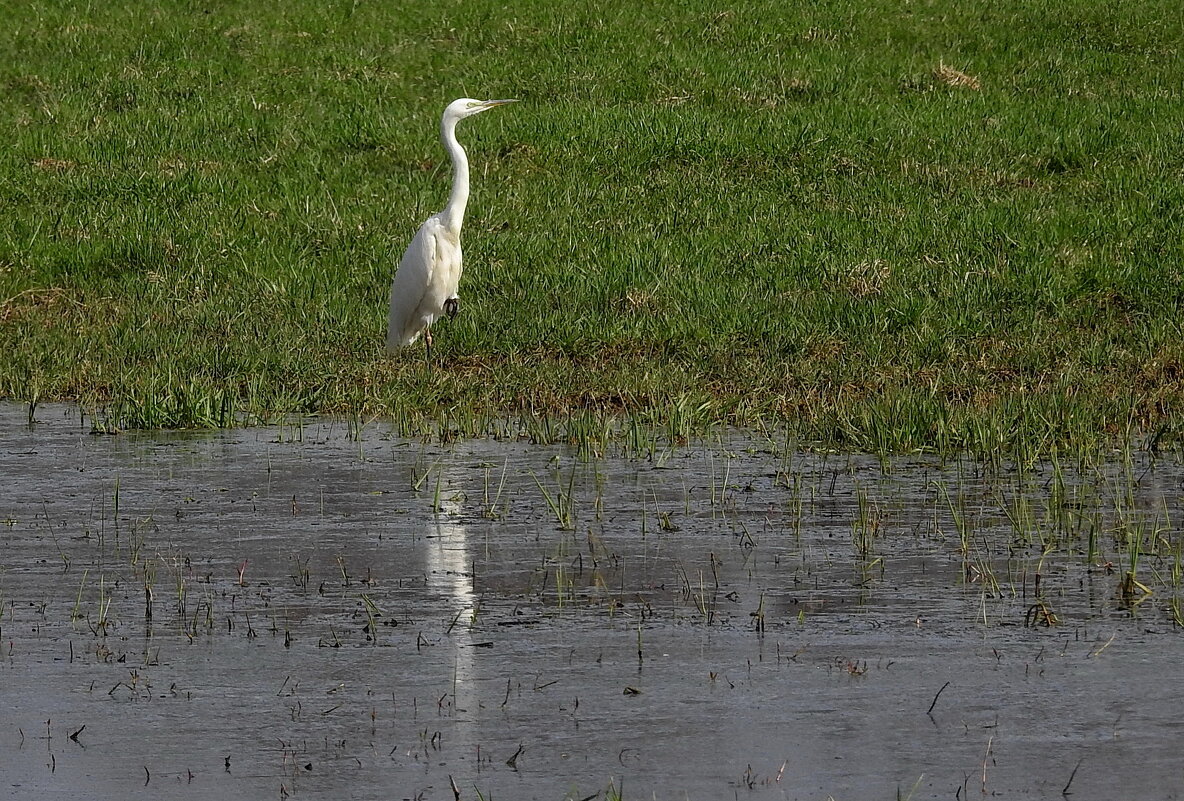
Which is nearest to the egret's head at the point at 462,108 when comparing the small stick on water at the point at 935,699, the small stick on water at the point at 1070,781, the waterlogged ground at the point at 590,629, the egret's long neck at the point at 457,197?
the egret's long neck at the point at 457,197

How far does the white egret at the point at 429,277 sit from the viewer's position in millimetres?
12602

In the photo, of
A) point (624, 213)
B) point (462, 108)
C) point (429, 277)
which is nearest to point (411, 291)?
point (429, 277)

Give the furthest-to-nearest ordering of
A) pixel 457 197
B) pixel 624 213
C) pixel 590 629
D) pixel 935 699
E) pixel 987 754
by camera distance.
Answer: pixel 624 213 < pixel 457 197 < pixel 590 629 < pixel 935 699 < pixel 987 754

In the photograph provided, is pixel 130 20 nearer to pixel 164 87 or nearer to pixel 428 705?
pixel 164 87

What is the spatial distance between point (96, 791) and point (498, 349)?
7684 millimetres

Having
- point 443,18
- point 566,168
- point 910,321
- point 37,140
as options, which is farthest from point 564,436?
point 443,18

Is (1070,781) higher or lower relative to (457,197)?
lower

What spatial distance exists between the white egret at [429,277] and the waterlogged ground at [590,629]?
3.89 m

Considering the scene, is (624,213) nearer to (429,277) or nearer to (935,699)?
(429,277)

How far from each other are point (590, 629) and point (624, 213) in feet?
33.3

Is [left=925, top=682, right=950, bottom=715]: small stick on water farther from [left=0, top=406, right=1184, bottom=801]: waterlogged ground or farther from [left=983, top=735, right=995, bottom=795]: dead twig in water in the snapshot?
[left=983, top=735, right=995, bottom=795]: dead twig in water

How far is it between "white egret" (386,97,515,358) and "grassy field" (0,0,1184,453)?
0.63 feet

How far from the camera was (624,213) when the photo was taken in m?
15.7

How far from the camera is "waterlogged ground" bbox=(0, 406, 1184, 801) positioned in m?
4.60
